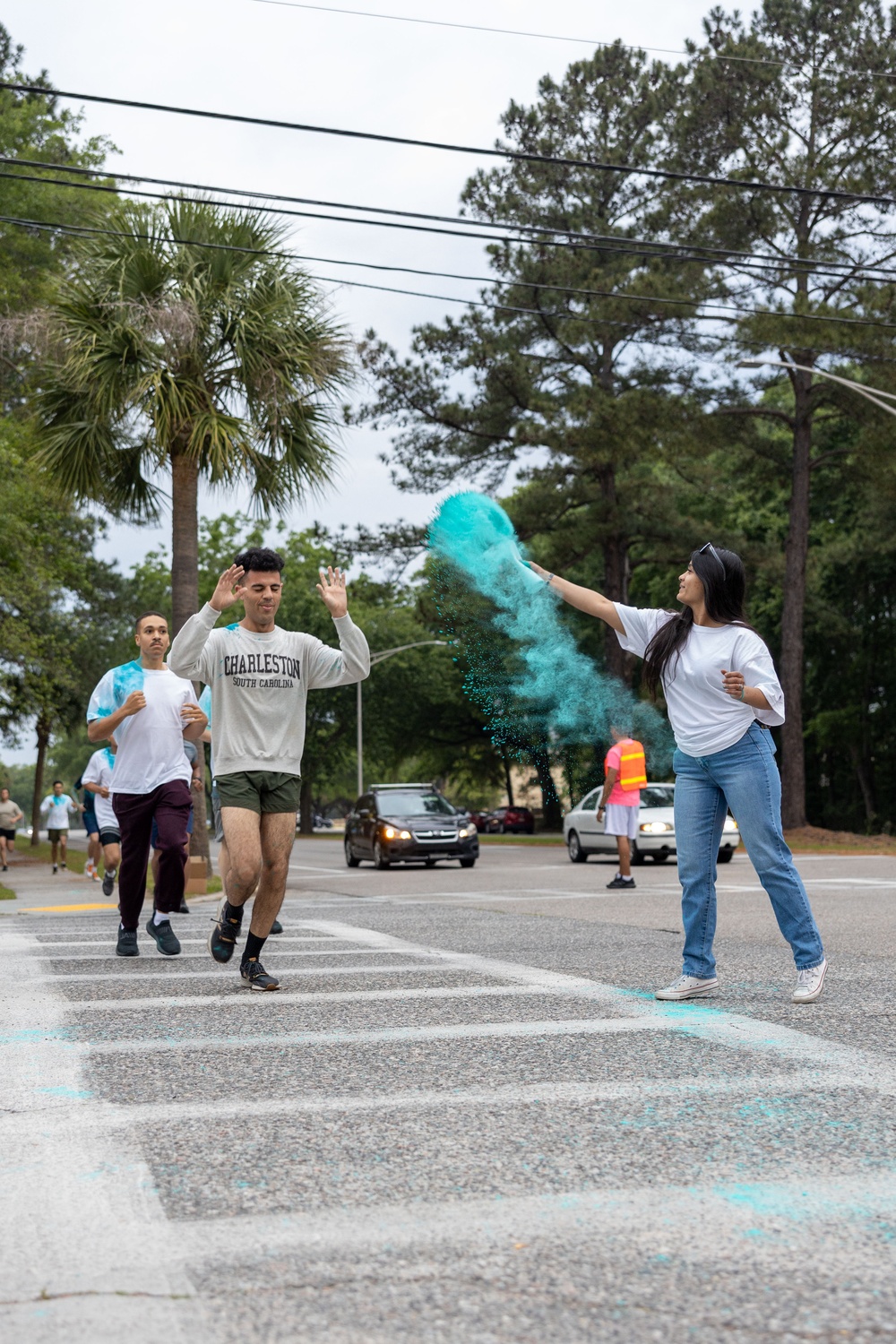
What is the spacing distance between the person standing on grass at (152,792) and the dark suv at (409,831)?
16.7m

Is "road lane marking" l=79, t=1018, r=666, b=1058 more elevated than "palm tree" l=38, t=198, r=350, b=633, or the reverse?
"palm tree" l=38, t=198, r=350, b=633

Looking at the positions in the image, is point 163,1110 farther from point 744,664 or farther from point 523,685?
point 523,685

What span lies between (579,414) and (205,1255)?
32147 millimetres

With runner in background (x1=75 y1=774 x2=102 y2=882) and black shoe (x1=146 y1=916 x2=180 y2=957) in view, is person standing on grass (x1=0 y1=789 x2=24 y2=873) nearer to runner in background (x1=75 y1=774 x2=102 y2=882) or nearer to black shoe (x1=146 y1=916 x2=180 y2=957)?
runner in background (x1=75 y1=774 x2=102 y2=882)

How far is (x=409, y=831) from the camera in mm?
26125

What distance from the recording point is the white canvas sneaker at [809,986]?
6516mm

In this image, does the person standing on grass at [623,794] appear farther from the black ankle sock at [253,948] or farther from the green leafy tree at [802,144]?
the green leafy tree at [802,144]

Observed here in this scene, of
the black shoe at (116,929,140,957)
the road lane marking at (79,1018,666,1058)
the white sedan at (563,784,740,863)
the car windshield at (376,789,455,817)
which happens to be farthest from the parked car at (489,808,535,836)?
the road lane marking at (79,1018,666,1058)

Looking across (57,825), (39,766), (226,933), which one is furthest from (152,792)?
(39,766)

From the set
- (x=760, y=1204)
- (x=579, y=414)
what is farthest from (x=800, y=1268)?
(x=579, y=414)

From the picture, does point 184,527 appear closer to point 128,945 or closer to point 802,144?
point 128,945

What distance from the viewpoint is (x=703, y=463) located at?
129 feet

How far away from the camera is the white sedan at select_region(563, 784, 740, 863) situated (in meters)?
24.5

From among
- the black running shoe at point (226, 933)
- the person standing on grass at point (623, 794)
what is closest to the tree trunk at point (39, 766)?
the person standing on grass at point (623, 794)
